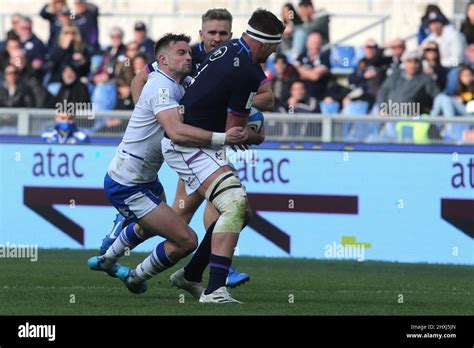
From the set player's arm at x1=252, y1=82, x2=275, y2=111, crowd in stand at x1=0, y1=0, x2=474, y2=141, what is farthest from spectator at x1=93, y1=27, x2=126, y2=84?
player's arm at x1=252, y1=82, x2=275, y2=111

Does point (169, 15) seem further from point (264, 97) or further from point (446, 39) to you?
point (264, 97)

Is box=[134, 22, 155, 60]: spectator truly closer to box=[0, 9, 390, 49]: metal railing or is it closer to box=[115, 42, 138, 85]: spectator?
box=[115, 42, 138, 85]: spectator

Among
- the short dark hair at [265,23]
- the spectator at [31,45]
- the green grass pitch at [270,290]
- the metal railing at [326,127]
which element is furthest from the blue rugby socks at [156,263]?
the spectator at [31,45]

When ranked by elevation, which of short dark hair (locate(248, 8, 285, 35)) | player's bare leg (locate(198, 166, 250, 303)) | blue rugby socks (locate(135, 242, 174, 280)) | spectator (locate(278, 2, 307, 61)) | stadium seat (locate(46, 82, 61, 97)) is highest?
spectator (locate(278, 2, 307, 61))

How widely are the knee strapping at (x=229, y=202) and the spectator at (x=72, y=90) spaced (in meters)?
10.4

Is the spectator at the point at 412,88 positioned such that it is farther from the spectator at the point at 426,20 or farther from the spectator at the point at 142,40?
the spectator at the point at 142,40

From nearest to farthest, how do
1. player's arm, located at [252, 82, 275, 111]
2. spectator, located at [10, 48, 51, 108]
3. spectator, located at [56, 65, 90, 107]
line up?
1. player's arm, located at [252, 82, 275, 111]
2. spectator, located at [56, 65, 90, 107]
3. spectator, located at [10, 48, 51, 108]

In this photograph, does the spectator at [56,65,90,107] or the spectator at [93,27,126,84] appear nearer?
the spectator at [56,65,90,107]

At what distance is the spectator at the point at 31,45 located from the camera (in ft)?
75.4

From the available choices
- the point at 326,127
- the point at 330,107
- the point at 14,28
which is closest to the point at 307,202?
the point at 326,127

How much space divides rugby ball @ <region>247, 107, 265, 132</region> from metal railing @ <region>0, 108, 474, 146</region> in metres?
5.99

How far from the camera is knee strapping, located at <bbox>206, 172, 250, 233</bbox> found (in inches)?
421

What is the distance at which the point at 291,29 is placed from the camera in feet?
72.6
